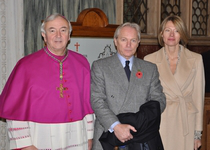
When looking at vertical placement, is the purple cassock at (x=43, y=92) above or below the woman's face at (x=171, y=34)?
below

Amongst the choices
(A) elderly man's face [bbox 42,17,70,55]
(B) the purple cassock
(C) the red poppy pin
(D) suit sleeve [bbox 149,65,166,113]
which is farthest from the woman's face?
(A) elderly man's face [bbox 42,17,70,55]

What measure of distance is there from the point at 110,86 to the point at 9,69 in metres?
1.29

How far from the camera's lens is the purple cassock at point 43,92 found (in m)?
2.65

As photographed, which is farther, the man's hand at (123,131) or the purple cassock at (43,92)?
the purple cassock at (43,92)

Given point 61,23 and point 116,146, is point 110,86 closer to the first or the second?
point 116,146

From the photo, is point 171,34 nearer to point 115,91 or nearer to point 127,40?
point 127,40

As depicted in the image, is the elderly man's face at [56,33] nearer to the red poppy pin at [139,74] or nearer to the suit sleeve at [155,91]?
the red poppy pin at [139,74]

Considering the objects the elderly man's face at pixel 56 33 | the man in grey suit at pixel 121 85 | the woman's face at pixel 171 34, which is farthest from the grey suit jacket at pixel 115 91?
the woman's face at pixel 171 34

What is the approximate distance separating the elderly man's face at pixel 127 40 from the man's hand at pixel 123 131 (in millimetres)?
633

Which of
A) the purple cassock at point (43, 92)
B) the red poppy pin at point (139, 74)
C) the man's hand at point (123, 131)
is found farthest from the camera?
the red poppy pin at point (139, 74)

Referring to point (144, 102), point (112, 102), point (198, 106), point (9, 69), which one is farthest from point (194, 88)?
point (9, 69)

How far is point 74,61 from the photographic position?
292 centimetres

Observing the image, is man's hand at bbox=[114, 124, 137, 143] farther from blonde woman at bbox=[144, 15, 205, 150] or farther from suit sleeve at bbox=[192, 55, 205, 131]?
suit sleeve at bbox=[192, 55, 205, 131]

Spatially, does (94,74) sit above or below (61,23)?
below
